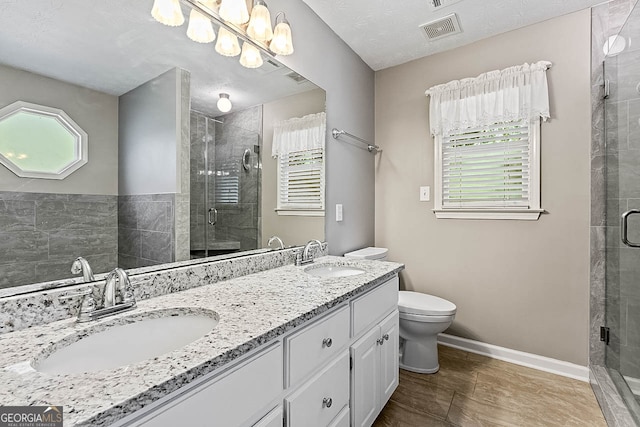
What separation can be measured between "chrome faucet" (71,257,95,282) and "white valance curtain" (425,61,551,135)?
244 centimetres

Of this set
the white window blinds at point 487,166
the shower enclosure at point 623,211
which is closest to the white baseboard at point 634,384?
the shower enclosure at point 623,211

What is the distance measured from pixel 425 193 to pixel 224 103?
1818 mm

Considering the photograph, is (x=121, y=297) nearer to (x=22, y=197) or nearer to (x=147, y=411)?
(x=22, y=197)

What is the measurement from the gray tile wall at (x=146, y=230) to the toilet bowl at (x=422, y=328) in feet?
5.08

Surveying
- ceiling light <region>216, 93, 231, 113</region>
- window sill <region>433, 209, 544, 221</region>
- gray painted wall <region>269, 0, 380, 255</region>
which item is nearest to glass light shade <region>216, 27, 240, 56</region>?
ceiling light <region>216, 93, 231, 113</region>

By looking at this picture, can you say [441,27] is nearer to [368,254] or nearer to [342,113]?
[342,113]

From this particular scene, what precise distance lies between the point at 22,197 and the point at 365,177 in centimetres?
225

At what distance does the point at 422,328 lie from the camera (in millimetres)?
2006

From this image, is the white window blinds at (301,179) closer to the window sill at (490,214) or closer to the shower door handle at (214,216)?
the shower door handle at (214,216)

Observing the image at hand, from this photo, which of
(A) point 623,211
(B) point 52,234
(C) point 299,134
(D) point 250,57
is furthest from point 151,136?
(A) point 623,211

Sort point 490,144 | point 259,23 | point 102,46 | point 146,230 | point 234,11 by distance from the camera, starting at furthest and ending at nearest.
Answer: point 490,144
point 259,23
point 234,11
point 146,230
point 102,46

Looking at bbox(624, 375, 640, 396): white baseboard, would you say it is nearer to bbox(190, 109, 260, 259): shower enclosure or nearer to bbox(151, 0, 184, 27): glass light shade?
bbox(190, 109, 260, 259): shower enclosure

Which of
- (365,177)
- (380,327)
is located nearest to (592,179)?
(365,177)

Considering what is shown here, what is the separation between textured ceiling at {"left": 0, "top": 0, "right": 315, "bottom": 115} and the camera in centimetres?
86
